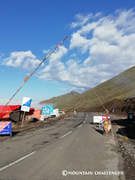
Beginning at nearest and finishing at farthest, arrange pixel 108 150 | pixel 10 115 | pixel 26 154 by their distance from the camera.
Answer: pixel 26 154 → pixel 108 150 → pixel 10 115

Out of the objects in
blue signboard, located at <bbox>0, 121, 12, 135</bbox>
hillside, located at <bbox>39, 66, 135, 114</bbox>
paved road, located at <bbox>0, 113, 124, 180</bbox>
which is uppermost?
hillside, located at <bbox>39, 66, 135, 114</bbox>

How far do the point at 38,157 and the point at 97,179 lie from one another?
10.7 feet

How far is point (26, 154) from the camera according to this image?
7.88m

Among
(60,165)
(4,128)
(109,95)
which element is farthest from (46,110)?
(109,95)

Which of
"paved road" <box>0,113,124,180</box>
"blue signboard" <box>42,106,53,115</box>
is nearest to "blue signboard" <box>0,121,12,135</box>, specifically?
"paved road" <box>0,113,124,180</box>

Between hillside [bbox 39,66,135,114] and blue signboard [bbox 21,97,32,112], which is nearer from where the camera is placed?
blue signboard [bbox 21,97,32,112]

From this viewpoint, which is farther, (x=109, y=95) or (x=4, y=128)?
(x=109, y=95)

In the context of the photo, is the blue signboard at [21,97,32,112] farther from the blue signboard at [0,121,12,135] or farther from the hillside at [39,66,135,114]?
the hillside at [39,66,135,114]

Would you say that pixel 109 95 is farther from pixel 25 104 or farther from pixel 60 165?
pixel 60 165

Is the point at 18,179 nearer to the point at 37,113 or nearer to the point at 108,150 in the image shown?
the point at 108,150

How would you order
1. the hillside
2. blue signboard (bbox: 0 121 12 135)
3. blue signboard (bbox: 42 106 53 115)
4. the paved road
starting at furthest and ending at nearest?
the hillside, blue signboard (bbox: 42 106 53 115), blue signboard (bbox: 0 121 12 135), the paved road

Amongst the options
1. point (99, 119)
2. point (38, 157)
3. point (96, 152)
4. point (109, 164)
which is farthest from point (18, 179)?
point (99, 119)

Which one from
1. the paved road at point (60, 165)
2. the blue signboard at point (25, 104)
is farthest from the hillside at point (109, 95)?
the paved road at point (60, 165)

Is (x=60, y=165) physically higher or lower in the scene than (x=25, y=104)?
lower
